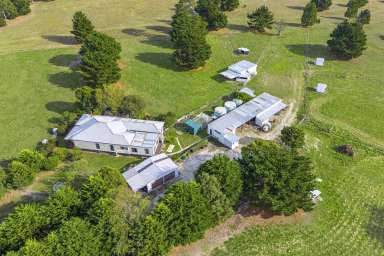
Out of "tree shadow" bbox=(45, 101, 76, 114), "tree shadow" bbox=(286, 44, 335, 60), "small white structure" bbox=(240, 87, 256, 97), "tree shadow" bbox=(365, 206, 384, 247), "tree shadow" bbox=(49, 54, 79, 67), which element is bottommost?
"tree shadow" bbox=(365, 206, 384, 247)

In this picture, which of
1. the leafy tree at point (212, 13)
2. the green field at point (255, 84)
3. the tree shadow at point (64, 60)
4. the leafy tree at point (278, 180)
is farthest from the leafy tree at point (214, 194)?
the leafy tree at point (212, 13)

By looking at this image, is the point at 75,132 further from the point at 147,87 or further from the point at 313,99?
the point at 313,99

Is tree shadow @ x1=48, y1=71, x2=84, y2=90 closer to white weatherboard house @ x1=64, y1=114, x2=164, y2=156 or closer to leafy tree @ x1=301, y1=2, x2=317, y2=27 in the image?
white weatherboard house @ x1=64, y1=114, x2=164, y2=156

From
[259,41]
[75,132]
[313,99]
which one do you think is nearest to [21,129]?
[75,132]

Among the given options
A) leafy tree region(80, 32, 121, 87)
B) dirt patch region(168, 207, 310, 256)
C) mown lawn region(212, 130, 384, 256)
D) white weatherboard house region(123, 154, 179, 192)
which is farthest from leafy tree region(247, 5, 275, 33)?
dirt patch region(168, 207, 310, 256)

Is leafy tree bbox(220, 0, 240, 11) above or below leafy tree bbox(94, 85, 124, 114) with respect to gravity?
above

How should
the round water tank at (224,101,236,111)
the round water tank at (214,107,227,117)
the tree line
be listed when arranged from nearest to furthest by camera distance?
the tree line, the round water tank at (214,107,227,117), the round water tank at (224,101,236,111)

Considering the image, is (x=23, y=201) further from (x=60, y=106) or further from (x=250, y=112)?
(x=250, y=112)
